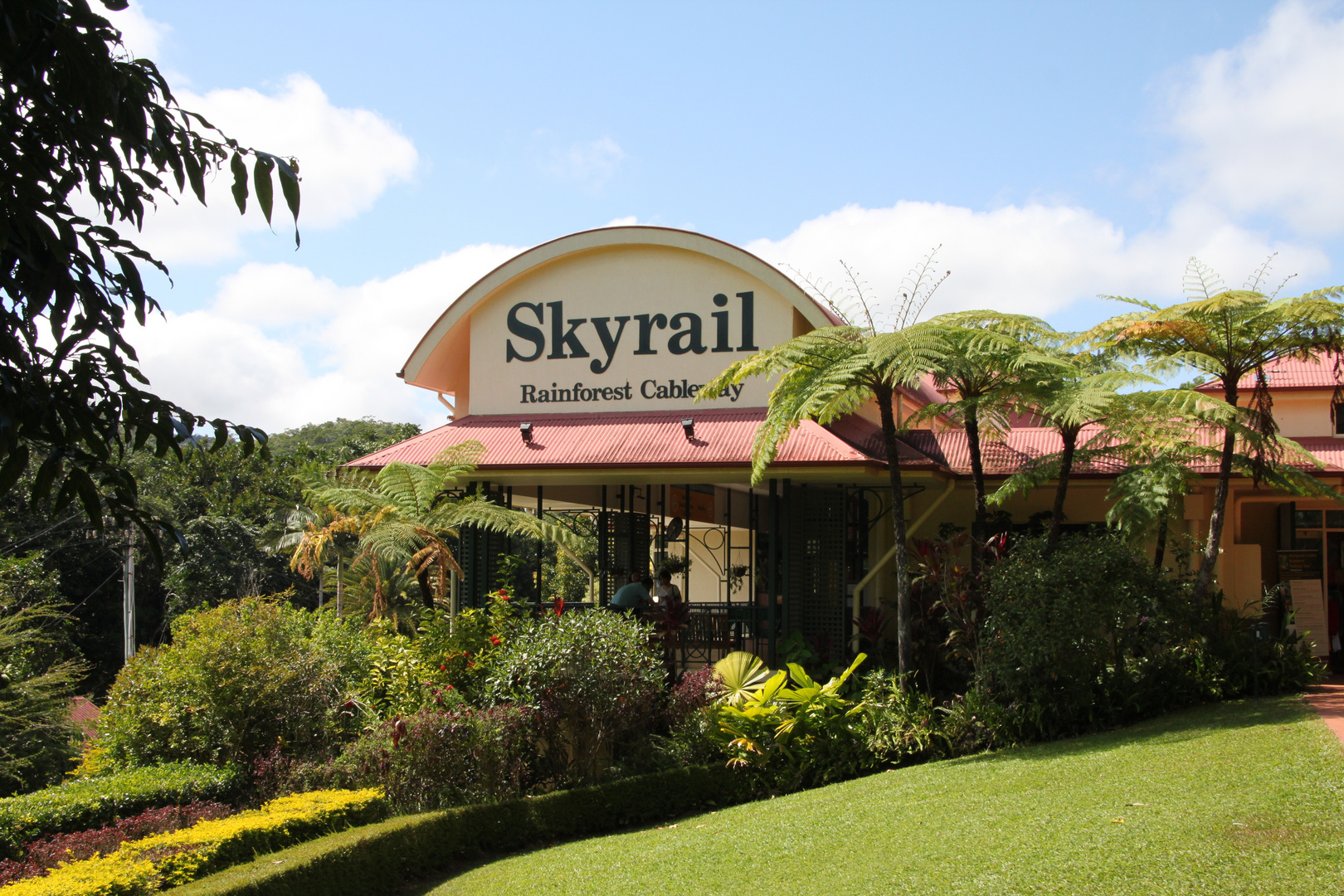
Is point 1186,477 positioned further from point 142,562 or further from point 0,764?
point 142,562

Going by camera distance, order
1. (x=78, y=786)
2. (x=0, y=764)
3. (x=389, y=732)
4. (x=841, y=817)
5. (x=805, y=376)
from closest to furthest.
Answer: (x=841, y=817) < (x=78, y=786) < (x=389, y=732) < (x=805, y=376) < (x=0, y=764)

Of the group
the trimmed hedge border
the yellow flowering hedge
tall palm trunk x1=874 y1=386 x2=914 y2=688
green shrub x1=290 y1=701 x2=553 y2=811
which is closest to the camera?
the yellow flowering hedge

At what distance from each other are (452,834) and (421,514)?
506cm

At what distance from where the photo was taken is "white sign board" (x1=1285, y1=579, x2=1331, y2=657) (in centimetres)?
1441

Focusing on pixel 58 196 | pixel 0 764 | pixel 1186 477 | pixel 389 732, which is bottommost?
pixel 0 764

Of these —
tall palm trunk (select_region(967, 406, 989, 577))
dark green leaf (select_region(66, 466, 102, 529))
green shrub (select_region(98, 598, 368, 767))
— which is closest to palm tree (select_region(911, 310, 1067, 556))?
tall palm trunk (select_region(967, 406, 989, 577))

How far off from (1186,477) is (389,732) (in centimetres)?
895

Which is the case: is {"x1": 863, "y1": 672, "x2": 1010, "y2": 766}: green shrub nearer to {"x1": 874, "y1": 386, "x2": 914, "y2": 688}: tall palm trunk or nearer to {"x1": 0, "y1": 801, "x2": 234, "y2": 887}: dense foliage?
{"x1": 874, "y1": 386, "x2": 914, "y2": 688}: tall palm trunk

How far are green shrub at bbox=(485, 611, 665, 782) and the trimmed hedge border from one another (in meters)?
0.45

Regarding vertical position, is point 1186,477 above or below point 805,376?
below

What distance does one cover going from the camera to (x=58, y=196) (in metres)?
2.88

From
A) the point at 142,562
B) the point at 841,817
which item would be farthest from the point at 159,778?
the point at 142,562

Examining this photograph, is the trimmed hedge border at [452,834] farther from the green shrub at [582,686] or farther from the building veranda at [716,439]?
the building veranda at [716,439]

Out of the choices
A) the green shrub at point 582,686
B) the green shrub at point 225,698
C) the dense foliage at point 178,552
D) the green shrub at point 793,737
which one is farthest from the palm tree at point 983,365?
the dense foliage at point 178,552
